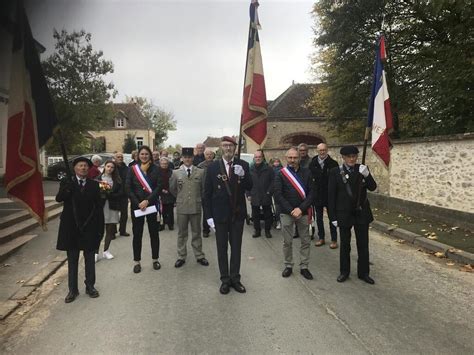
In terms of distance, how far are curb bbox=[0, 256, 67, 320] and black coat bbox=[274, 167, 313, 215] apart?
3.79 m

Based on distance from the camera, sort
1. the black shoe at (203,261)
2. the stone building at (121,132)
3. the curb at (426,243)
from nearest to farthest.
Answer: the black shoe at (203,261) → the curb at (426,243) → the stone building at (121,132)

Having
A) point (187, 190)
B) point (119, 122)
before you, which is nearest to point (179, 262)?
point (187, 190)

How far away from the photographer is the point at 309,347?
3.73 metres

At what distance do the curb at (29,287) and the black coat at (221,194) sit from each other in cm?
272

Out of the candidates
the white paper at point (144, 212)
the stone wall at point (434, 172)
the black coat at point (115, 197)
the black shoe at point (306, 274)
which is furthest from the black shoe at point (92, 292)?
the stone wall at point (434, 172)

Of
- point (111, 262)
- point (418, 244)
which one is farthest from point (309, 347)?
point (418, 244)

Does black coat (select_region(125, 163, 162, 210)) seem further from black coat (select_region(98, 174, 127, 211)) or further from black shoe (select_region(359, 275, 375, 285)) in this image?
black shoe (select_region(359, 275, 375, 285))

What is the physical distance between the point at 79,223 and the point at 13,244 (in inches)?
148

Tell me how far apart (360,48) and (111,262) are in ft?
58.7

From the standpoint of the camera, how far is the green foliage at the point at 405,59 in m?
14.0

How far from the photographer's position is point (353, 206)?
5.75 m

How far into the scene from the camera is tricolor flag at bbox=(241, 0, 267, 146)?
6449mm

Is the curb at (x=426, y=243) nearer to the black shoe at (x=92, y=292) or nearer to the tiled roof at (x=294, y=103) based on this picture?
the black shoe at (x=92, y=292)

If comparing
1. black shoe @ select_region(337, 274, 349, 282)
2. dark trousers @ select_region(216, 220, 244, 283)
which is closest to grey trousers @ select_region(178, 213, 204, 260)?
dark trousers @ select_region(216, 220, 244, 283)
